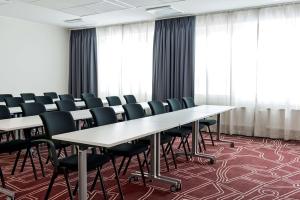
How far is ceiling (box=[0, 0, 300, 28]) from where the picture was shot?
5500 mm

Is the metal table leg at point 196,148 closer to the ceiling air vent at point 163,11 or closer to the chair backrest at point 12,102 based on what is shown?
the ceiling air vent at point 163,11

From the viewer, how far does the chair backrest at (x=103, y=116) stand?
11.2ft

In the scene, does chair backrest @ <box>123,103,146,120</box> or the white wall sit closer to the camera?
chair backrest @ <box>123,103,146,120</box>

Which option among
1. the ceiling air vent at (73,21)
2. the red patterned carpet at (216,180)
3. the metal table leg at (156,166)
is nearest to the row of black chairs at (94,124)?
the metal table leg at (156,166)

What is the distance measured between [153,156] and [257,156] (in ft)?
7.10

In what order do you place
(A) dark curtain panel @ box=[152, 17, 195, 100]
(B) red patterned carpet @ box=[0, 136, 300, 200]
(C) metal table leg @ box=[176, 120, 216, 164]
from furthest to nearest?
(A) dark curtain panel @ box=[152, 17, 195, 100] < (C) metal table leg @ box=[176, 120, 216, 164] < (B) red patterned carpet @ box=[0, 136, 300, 200]

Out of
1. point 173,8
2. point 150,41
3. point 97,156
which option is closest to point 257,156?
point 97,156

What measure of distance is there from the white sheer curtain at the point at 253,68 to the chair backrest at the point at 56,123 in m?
4.19

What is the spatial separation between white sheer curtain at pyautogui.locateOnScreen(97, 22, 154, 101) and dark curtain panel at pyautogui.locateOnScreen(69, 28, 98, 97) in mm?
168

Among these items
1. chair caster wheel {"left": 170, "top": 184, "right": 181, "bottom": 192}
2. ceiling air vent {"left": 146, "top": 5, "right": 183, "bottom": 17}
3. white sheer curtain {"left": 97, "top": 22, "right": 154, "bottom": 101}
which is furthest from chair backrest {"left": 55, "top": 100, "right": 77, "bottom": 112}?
white sheer curtain {"left": 97, "top": 22, "right": 154, "bottom": 101}

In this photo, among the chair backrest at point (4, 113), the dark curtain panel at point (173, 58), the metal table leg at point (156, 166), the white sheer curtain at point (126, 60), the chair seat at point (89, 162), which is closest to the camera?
the chair seat at point (89, 162)

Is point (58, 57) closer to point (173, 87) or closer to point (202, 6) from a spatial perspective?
point (173, 87)

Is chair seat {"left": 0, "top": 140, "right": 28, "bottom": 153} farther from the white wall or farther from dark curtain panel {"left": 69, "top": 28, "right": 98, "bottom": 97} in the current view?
dark curtain panel {"left": 69, "top": 28, "right": 98, "bottom": 97}

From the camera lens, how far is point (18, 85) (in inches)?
293
